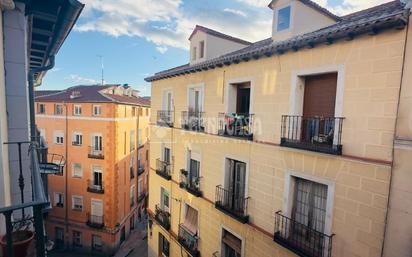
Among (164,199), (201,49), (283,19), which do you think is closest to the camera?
(283,19)

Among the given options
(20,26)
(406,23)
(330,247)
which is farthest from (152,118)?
(406,23)

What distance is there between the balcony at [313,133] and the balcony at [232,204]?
2.98 metres

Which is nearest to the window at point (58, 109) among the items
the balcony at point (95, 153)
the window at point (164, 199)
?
the balcony at point (95, 153)

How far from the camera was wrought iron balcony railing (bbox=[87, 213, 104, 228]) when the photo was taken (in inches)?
822

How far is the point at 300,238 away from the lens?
23.5 feet

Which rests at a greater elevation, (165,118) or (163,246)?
(165,118)

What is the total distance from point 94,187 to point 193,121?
14.1 meters

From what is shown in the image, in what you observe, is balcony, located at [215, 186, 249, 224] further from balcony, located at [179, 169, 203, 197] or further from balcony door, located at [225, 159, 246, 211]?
balcony, located at [179, 169, 203, 197]

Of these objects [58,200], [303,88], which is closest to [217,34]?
[303,88]

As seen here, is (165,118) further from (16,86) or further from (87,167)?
(87,167)

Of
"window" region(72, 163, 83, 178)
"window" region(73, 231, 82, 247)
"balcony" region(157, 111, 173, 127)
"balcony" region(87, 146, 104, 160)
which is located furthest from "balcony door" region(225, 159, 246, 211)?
"window" region(73, 231, 82, 247)

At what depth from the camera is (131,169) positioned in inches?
950

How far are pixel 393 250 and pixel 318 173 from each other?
87.9 inches

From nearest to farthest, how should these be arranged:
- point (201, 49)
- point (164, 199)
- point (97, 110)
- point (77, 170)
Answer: point (201, 49)
point (164, 199)
point (97, 110)
point (77, 170)
